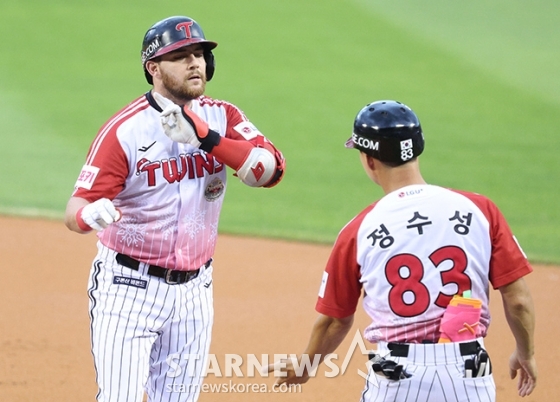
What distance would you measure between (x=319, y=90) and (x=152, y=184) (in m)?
12.3

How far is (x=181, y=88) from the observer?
4.45 meters

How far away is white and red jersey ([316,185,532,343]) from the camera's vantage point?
11.3 ft

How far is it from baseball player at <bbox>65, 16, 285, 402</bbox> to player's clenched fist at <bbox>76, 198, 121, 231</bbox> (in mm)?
235

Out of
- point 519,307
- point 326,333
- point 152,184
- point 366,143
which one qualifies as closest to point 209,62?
point 152,184

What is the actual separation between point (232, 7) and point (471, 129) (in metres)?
8.34

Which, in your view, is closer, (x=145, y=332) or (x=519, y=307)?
(x=519, y=307)

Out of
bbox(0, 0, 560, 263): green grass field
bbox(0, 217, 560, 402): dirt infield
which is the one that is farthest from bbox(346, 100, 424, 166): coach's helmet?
bbox(0, 0, 560, 263): green grass field

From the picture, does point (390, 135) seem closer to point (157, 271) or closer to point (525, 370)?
point (525, 370)

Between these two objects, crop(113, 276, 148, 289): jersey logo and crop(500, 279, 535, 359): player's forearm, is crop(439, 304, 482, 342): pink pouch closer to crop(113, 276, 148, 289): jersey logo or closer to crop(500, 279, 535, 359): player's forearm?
crop(500, 279, 535, 359): player's forearm

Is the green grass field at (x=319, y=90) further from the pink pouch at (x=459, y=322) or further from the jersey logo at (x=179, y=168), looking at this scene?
the pink pouch at (x=459, y=322)

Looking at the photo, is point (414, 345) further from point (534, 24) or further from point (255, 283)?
point (534, 24)

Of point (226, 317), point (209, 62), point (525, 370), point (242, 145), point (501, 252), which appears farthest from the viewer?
point (226, 317)

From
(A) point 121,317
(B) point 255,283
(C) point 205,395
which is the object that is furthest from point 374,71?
(A) point 121,317

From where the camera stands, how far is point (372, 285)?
355 cm
